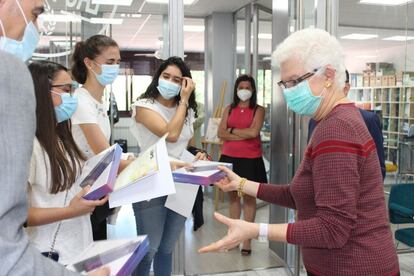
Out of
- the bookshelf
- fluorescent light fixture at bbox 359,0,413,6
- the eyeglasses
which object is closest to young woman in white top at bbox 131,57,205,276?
the eyeglasses

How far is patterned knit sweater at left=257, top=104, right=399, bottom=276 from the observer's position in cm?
117

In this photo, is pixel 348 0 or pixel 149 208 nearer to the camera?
pixel 149 208

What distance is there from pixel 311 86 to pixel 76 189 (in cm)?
97

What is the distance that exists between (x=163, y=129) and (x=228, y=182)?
1.94 ft

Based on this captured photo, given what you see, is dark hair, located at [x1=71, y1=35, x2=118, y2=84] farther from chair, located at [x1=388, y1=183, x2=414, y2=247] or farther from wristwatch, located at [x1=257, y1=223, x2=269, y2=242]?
chair, located at [x1=388, y1=183, x2=414, y2=247]

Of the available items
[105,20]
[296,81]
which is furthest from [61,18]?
[296,81]

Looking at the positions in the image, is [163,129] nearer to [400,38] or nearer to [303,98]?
[303,98]

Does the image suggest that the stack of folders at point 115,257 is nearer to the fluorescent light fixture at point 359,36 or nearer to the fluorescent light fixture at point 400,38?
the fluorescent light fixture at point 400,38

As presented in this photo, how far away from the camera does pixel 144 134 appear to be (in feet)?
7.72

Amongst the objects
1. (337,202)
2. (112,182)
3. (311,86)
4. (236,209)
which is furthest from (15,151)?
(236,209)

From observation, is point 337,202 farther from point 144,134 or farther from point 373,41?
point 373,41

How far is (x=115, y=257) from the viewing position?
1000 millimetres

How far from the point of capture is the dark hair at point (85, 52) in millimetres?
2168

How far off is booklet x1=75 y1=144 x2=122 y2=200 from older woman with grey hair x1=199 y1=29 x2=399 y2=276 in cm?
37
